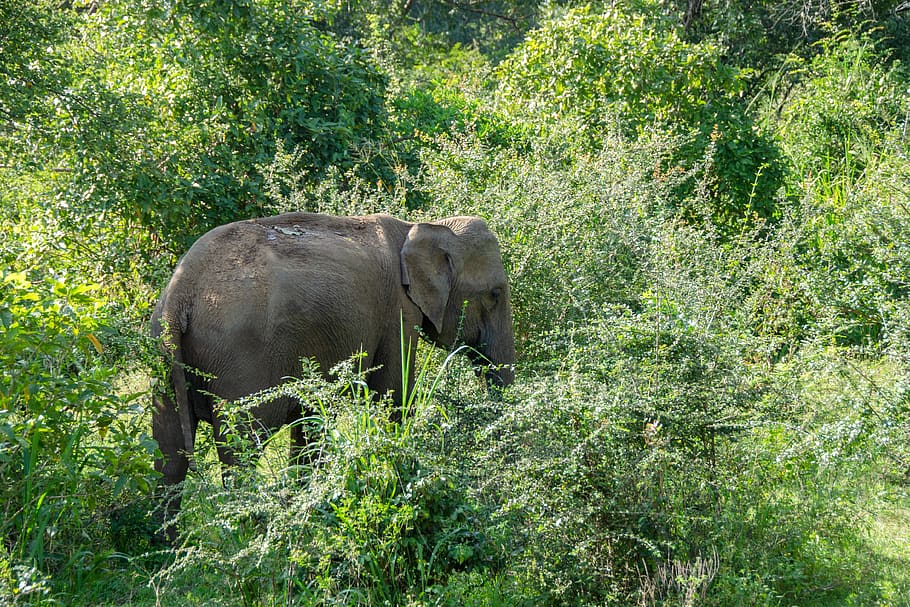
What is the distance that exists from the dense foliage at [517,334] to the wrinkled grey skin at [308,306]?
30 cm

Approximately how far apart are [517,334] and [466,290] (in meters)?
1.16

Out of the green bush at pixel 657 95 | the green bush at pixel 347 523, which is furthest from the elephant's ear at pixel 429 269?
the green bush at pixel 657 95

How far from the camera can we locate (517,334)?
8.59 metres

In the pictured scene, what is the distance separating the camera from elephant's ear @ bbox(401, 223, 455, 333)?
23.9 feet

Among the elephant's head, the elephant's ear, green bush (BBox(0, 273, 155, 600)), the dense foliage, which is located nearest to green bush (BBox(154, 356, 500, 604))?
the dense foliage

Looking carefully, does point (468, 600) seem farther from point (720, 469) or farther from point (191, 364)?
point (191, 364)

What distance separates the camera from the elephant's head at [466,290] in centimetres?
740

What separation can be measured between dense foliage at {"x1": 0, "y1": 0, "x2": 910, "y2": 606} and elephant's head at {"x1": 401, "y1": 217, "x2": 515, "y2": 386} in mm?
320

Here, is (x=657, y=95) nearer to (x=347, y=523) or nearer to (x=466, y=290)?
(x=466, y=290)

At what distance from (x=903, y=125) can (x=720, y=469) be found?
28.1 ft

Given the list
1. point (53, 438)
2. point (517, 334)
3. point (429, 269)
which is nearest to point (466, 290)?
point (429, 269)

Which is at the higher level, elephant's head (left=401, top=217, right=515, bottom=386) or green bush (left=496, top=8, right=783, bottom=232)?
green bush (left=496, top=8, right=783, bottom=232)

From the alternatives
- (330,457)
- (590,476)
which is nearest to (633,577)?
(590,476)

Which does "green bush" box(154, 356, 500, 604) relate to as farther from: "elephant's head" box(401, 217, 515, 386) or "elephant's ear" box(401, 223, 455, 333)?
"elephant's head" box(401, 217, 515, 386)
